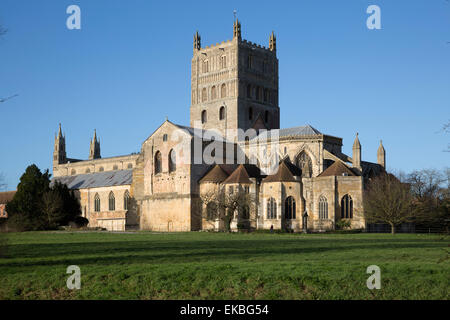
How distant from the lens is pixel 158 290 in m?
19.0

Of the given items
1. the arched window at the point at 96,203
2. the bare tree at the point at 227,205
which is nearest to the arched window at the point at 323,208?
the bare tree at the point at 227,205

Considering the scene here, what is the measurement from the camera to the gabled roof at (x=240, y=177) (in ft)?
200

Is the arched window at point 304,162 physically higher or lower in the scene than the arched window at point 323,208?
higher

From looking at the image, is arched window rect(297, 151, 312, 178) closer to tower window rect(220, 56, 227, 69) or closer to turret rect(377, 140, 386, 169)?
turret rect(377, 140, 386, 169)

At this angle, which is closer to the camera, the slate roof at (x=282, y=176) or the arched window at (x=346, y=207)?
the arched window at (x=346, y=207)

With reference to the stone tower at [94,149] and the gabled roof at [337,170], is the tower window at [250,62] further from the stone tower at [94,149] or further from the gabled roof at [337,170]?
the stone tower at [94,149]

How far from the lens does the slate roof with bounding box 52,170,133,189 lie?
274ft

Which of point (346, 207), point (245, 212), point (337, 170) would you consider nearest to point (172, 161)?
point (245, 212)

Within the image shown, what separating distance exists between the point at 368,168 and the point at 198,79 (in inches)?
1157

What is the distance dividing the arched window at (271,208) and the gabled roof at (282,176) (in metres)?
2.02

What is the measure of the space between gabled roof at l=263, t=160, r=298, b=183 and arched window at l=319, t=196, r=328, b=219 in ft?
10.9

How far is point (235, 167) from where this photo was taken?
68562mm
